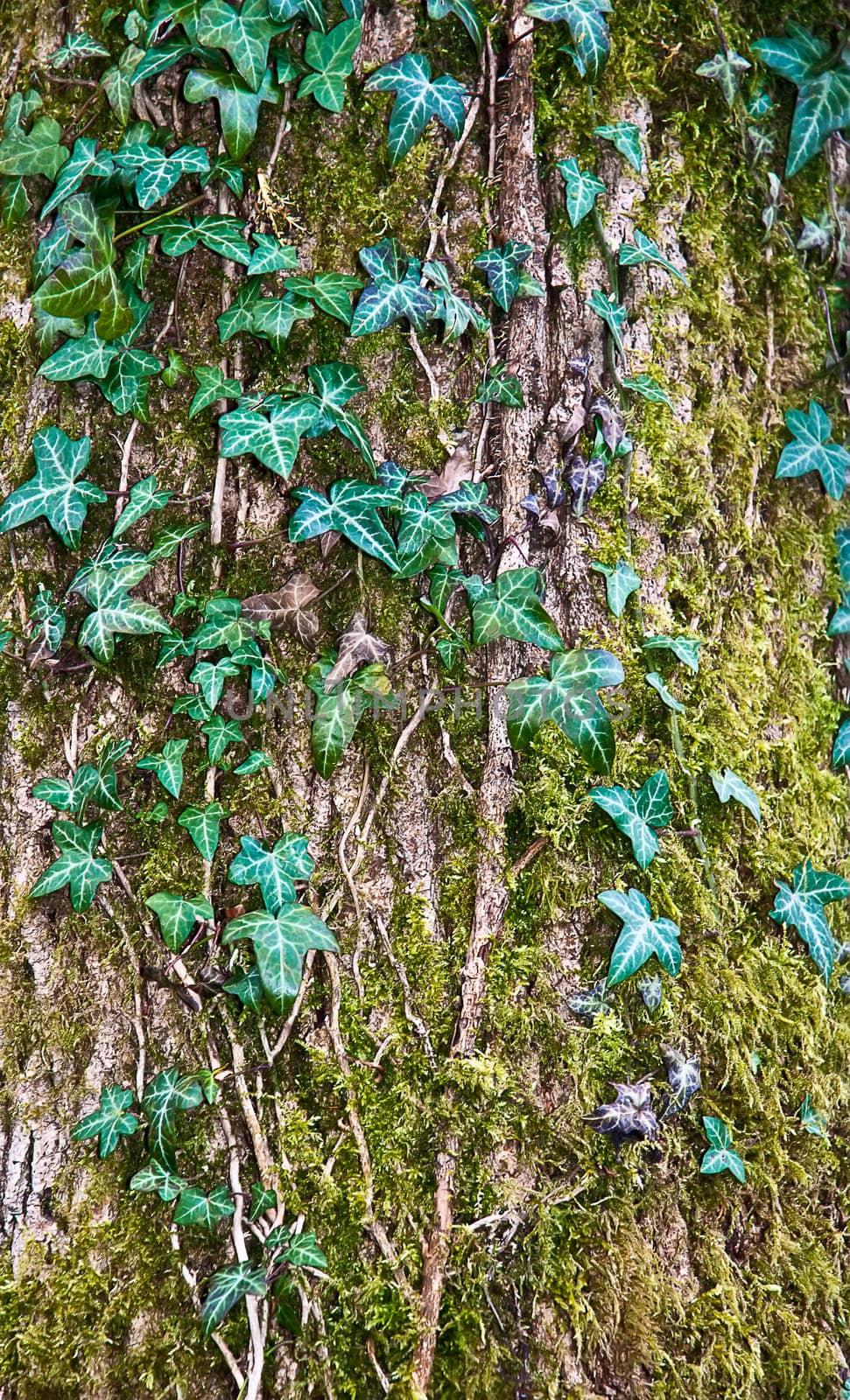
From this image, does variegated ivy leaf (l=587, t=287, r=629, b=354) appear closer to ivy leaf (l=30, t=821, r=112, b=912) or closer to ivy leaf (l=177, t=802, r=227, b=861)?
ivy leaf (l=177, t=802, r=227, b=861)

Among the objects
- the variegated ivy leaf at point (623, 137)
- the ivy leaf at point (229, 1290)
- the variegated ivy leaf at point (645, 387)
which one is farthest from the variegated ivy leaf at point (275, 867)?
the variegated ivy leaf at point (623, 137)

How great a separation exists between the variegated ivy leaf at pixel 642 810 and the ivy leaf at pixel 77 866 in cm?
89

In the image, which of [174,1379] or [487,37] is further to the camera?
[487,37]

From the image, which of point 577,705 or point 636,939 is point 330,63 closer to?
point 577,705

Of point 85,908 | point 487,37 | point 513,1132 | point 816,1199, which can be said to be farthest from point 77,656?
point 816,1199

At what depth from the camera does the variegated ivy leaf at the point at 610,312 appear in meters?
1.67

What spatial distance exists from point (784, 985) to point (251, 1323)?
1106 millimetres

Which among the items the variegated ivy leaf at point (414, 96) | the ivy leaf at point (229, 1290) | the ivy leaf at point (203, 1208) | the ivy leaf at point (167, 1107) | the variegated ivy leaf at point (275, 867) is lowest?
the ivy leaf at point (229, 1290)

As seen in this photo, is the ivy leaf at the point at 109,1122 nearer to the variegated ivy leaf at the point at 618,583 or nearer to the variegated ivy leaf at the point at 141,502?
the variegated ivy leaf at the point at 141,502

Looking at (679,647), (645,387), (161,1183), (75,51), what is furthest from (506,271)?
(161,1183)

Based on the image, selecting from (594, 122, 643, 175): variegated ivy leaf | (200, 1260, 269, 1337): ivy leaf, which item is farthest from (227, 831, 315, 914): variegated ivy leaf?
(594, 122, 643, 175): variegated ivy leaf

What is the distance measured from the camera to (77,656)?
1.68m

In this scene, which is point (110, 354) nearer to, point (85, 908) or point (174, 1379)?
point (85, 908)

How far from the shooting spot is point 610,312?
66.0 inches
